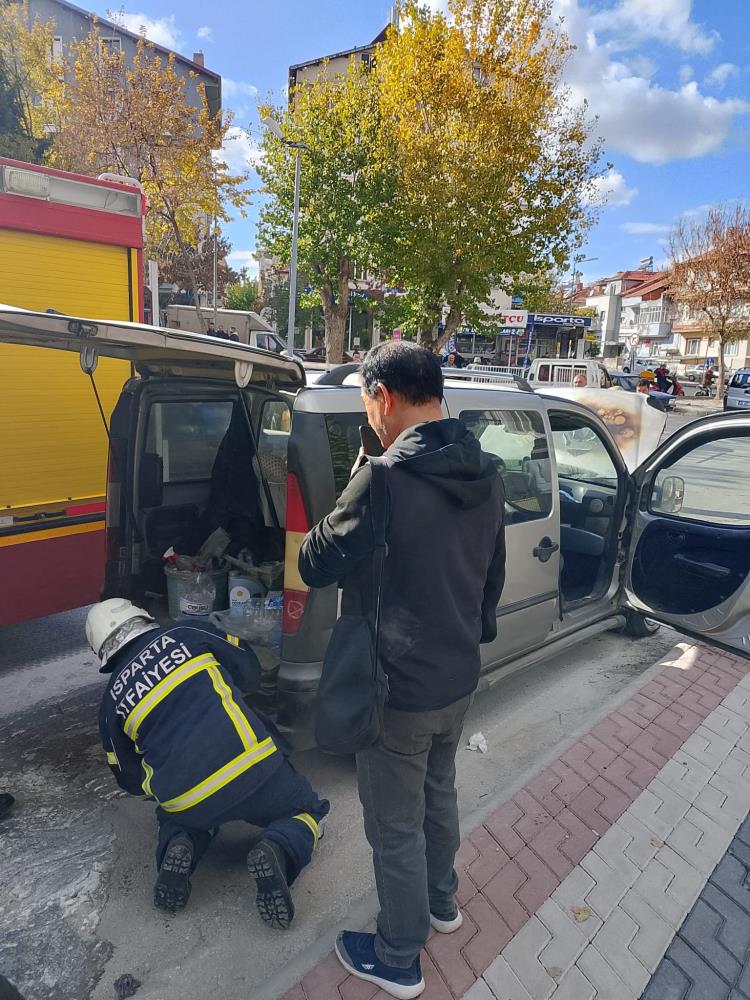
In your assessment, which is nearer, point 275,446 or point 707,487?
point 275,446

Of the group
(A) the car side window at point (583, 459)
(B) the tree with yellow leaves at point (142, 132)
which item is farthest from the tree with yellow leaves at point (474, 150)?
(A) the car side window at point (583, 459)

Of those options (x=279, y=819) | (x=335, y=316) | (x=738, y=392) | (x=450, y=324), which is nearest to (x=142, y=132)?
(x=335, y=316)

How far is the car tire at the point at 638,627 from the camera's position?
5.08 m

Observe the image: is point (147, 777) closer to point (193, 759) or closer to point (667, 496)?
point (193, 759)

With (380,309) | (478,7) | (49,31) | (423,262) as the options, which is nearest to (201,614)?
(423,262)

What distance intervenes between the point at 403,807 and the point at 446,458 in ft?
3.32

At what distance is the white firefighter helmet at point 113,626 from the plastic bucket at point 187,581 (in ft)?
3.02

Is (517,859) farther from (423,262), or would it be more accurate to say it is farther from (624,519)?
(423,262)

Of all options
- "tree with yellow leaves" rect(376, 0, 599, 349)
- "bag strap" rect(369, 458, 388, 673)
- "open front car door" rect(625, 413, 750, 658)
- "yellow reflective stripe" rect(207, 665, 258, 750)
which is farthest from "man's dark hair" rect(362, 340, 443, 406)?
"tree with yellow leaves" rect(376, 0, 599, 349)

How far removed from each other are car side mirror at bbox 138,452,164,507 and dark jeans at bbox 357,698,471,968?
2392 mm

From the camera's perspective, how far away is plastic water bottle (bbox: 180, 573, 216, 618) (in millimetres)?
3502

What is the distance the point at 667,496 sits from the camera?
426cm

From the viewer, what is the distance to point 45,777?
125 inches

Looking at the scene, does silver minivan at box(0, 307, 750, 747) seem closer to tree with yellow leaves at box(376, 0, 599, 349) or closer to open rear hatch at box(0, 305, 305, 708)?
open rear hatch at box(0, 305, 305, 708)
